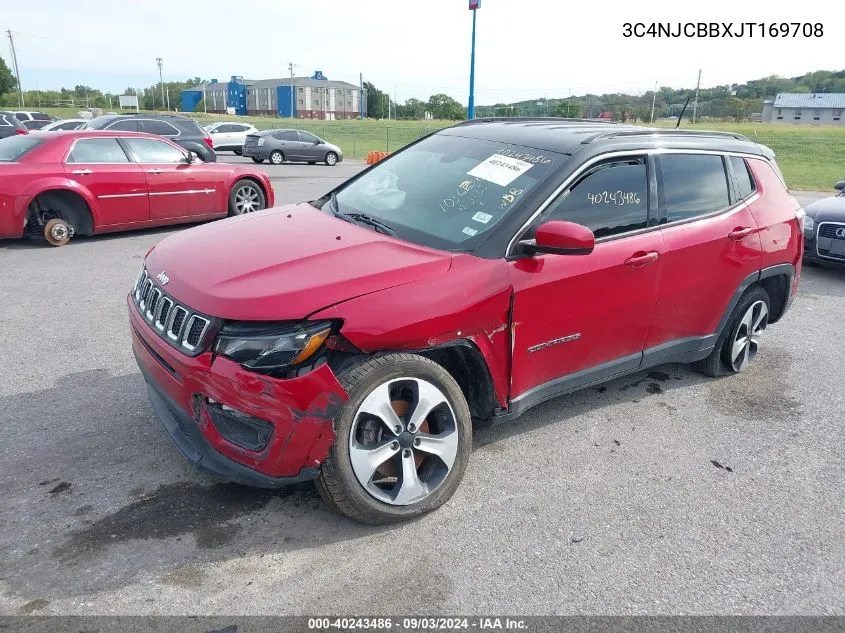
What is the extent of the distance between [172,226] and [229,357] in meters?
8.30

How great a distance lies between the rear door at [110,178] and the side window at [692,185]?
24.2 feet

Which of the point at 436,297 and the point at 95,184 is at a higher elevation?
the point at 95,184

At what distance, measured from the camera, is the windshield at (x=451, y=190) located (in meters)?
3.52

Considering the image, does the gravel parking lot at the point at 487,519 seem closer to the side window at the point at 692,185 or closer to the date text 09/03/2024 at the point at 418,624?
the date text 09/03/2024 at the point at 418,624

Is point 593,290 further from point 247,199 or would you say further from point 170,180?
point 247,199

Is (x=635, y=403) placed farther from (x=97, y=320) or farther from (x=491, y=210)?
(x=97, y=320)

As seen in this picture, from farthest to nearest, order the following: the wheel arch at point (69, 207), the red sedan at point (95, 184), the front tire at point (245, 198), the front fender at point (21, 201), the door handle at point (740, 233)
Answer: the front tire at point (245, 198), the wheel arch at point (69, 207), the red sedan at point (95, 184), the front fender at point (21, 201), the door handle at point (740, 233)

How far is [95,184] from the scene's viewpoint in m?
8.68

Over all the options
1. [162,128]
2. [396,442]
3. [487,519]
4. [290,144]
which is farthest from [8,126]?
[487,519]

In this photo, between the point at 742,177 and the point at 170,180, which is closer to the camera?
the point at 742,177

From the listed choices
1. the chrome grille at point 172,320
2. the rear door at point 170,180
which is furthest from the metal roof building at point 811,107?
the chrome grille at point 172,320

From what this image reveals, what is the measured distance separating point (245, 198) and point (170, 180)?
1.40m

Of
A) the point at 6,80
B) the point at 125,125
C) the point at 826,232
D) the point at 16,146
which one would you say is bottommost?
the point at 826,232

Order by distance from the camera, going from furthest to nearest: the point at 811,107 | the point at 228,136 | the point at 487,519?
the point at 811,107 < the point at 228,136 < the point at 487,519
